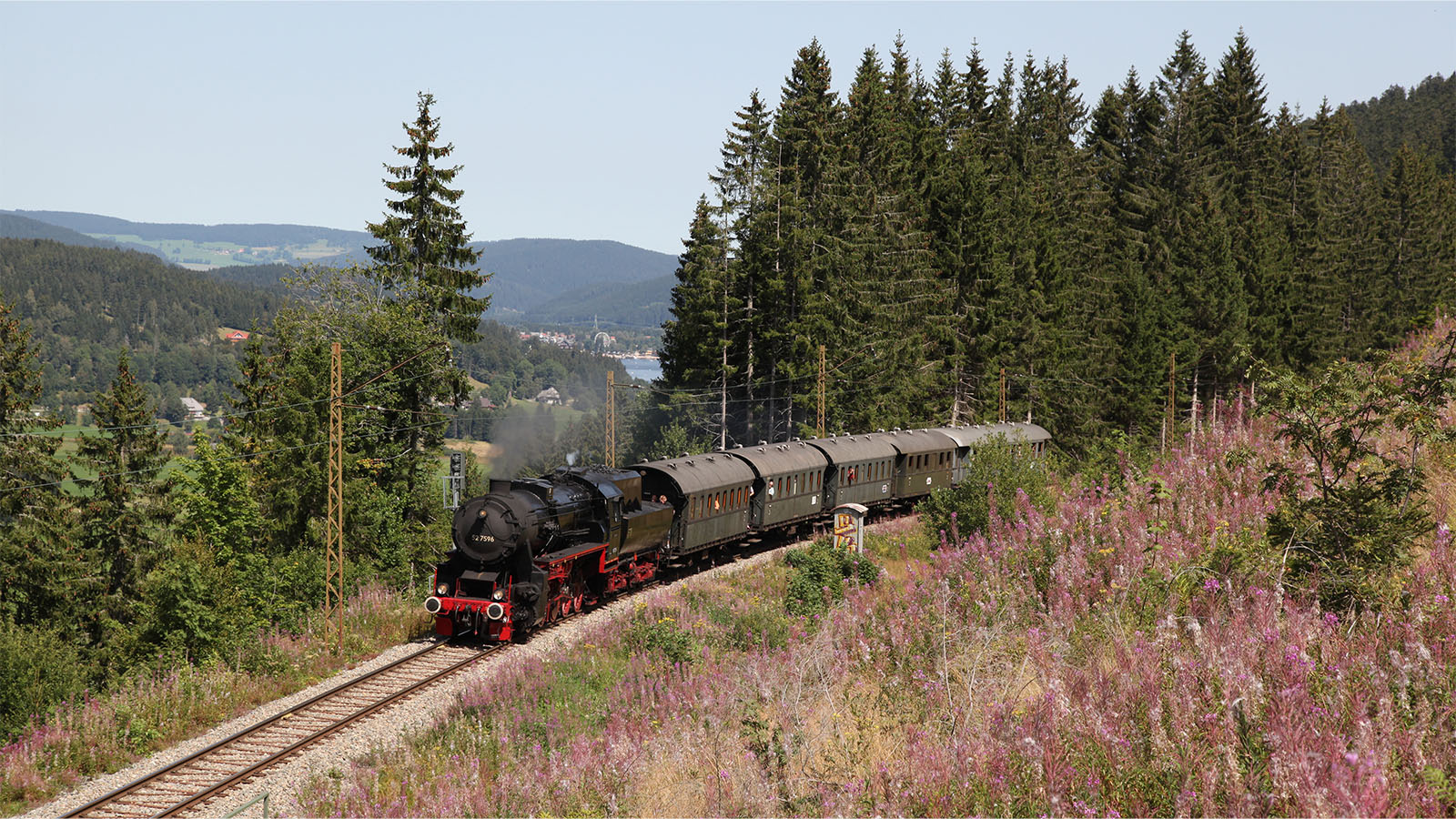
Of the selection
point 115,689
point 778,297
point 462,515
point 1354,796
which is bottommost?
point 115,689

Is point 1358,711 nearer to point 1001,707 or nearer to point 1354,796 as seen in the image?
point 1354,796

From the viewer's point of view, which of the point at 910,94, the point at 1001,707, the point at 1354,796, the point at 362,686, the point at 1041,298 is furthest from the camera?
the point at 910,94

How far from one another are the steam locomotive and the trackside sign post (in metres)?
4.12

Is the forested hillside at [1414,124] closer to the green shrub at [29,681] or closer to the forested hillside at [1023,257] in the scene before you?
the forested hillside at [1023,257]

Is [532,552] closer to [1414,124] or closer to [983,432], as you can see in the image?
[983,432]

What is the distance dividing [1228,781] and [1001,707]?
7.09 feet

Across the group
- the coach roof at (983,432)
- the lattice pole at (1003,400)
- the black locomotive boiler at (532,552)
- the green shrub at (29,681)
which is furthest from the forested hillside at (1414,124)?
the green shrub at (29,681)

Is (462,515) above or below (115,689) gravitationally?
above

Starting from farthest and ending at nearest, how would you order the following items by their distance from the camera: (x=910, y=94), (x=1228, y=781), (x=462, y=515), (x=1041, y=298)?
(x=910, y=94) < (x=1041, y=298) < (x=462, y=515) < (x=1228, y=781)

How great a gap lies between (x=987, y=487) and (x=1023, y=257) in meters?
41.5

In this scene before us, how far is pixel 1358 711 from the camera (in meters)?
6.03

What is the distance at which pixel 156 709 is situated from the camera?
710 inches

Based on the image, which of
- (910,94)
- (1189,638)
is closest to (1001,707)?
(1189,638)

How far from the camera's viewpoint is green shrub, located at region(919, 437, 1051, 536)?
25.8 metres
